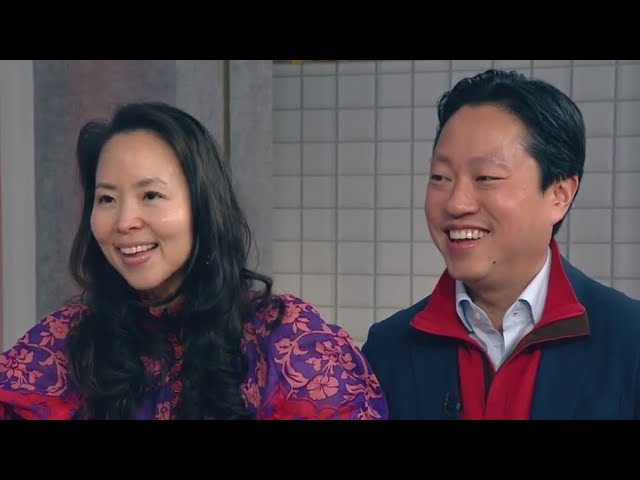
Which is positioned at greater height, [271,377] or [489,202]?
[489,202]

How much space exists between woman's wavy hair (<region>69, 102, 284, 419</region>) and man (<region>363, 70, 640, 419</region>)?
1.05 ft

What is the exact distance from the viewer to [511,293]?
1.57m

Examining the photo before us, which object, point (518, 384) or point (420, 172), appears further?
point (420, 172)

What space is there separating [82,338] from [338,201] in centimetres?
62

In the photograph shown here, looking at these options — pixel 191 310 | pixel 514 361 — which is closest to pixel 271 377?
pixel 191 310

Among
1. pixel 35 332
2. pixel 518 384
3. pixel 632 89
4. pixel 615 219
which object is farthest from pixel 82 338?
pixel 632 89

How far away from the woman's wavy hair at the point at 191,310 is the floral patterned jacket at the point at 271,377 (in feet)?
0.07

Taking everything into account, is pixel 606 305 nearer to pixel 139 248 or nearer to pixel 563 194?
pixel 563 194

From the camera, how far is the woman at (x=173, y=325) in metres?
1.56

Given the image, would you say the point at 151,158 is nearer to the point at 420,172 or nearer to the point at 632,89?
the point at 420,172

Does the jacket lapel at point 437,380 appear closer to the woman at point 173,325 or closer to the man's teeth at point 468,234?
the woman at point 173,325

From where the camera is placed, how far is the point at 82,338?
1.64 m

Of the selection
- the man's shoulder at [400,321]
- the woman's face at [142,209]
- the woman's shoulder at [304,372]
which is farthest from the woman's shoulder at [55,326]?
the man's shoulder at [400,321]

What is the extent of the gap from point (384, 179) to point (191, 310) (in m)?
0.51
